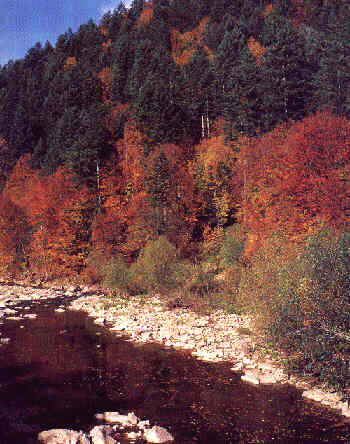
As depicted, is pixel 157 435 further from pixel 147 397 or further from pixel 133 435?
pixel 147 397

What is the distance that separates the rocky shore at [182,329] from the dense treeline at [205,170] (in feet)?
5.88

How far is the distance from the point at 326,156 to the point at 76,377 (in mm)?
23301

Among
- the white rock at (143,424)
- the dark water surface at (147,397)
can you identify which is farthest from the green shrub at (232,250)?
the white rock at (143,424)

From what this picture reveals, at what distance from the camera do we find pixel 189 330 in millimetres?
28469

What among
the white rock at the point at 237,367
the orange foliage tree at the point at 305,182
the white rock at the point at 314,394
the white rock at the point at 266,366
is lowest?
the white rock at the point at 314,394

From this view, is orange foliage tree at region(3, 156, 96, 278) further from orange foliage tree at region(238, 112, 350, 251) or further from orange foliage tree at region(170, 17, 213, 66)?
orange foliage tree at region(170, 17, 213, 66)

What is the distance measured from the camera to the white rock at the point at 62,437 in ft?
47.8

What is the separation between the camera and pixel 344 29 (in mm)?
49625

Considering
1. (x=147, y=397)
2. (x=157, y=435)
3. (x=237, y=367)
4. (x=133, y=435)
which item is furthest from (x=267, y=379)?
(x=133, y=435)

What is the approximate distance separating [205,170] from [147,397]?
35462 millimetres

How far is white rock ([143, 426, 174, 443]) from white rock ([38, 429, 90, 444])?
1997 mm

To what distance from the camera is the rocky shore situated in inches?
782

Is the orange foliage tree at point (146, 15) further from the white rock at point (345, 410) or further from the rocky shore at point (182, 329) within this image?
the white rock at point (345, 410)

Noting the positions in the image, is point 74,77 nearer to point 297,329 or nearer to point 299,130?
point 299,130
